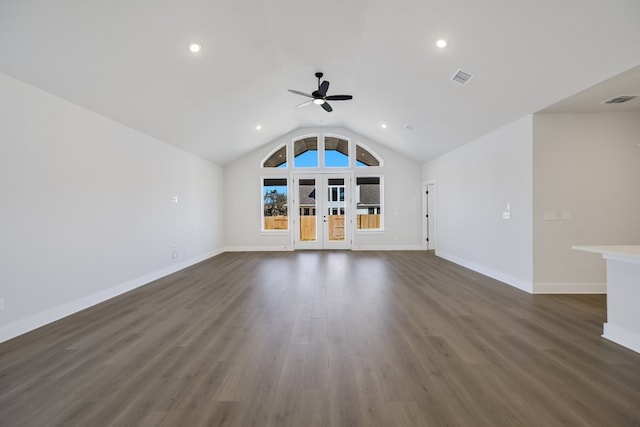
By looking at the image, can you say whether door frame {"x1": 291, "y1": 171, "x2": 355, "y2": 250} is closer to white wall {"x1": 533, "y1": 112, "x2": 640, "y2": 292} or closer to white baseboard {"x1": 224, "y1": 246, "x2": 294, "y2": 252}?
white baseboard {"x1": 224, "y1": 246, "x2": 294, "y2": 252}

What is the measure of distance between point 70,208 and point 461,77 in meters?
5.12

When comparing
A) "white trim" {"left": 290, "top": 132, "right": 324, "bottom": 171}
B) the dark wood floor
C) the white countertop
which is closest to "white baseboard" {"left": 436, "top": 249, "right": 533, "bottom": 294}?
the dark wood floor

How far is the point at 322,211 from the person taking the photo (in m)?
8.93

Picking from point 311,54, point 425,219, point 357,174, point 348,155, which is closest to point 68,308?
point 311,54

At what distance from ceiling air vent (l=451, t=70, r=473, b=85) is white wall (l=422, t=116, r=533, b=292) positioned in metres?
1.05

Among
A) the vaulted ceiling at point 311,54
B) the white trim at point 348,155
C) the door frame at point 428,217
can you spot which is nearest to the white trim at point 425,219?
the door frame at point 428,217

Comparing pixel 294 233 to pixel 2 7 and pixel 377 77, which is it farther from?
pixel 2 7

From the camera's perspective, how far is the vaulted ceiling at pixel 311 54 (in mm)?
2674

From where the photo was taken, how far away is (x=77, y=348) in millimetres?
2580

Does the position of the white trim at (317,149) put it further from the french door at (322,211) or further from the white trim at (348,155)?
the french door at (322,211)

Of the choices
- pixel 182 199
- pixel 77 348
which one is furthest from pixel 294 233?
pixel 77 348

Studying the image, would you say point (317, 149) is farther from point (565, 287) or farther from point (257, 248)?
point (565, 287)

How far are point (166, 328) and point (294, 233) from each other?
600 cm

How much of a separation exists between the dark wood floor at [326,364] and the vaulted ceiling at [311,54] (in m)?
2.57
